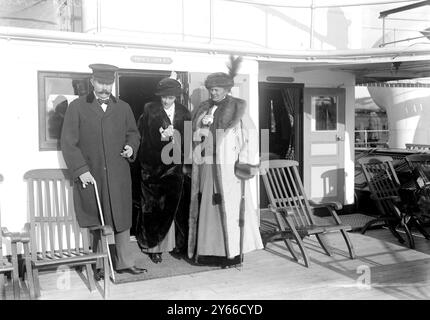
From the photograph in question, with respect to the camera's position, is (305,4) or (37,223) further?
(305,4)

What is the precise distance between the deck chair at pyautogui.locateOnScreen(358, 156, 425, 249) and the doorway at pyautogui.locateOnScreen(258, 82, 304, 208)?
4.69 feet

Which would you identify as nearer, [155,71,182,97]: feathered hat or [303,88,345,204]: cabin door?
[155,71,182,97]: feathered hat

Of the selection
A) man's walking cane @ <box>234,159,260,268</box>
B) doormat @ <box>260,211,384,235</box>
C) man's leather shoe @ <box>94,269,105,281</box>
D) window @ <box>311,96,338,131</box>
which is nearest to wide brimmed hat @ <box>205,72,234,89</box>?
man's walking cane @ <box>234,159,260,268</box>

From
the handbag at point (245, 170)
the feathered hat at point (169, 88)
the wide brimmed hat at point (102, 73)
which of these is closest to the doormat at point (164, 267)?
the handbag at point (245, 170)


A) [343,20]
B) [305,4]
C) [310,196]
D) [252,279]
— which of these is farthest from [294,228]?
[343,20]

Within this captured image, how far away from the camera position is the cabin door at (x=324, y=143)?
833 cm

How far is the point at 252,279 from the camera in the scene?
512cm

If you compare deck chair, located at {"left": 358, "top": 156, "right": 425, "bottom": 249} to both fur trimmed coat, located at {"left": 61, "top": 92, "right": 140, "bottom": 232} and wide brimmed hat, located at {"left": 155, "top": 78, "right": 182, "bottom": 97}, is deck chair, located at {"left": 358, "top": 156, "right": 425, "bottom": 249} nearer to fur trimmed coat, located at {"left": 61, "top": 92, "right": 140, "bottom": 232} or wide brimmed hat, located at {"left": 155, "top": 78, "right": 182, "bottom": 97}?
wide brimmed hat, located at {"left": 155, "top": 78, "right": 182, "bottom": 97}

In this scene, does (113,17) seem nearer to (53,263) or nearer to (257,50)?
(257,50)

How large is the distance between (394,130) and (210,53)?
1059cm

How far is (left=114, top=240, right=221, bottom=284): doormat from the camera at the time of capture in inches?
201

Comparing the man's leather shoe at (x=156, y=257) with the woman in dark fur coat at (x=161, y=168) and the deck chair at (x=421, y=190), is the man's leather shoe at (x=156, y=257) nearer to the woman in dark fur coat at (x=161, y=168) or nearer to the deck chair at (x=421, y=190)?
the woman in dark fur coat at (x=161, y=168)

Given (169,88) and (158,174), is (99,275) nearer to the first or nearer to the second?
(158,174)

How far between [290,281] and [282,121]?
4.42m
